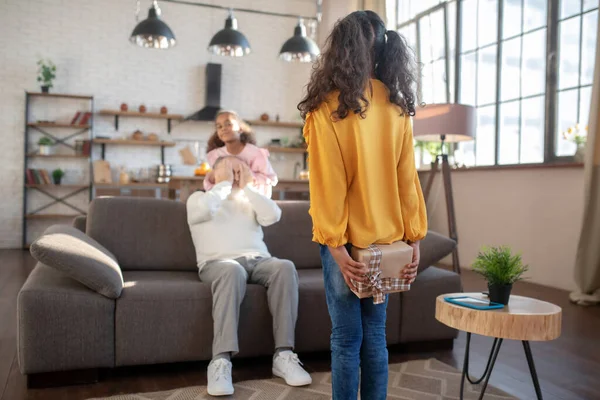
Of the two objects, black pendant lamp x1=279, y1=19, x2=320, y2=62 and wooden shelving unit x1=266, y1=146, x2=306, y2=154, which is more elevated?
black pendant lamp x1=279, y1=19, x2=320, y2=62

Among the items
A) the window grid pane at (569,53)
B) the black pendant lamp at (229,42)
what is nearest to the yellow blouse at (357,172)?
the window grid pane at (569,53)

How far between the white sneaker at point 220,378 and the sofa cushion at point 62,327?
43 centimetres

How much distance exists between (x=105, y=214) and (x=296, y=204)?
107cm

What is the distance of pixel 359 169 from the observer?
1.41 m

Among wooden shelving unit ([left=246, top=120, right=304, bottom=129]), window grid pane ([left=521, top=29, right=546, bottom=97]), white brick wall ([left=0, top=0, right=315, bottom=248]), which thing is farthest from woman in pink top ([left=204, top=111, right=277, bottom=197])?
wooden shelving unit ([left=246, top=120, right=304, bottom=129])

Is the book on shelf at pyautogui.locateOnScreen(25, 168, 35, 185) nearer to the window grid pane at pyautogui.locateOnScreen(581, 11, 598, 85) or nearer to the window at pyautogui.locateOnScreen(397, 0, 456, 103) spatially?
the window at pyautogui.locateOnScreen(397, 0, 456, 103)

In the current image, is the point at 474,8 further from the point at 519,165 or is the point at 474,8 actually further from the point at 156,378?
the point at 156,378

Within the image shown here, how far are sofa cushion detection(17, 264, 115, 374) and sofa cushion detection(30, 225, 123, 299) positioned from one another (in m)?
0.05

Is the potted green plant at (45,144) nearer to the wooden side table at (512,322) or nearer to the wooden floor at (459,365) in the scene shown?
the wooden floor at (459,365)

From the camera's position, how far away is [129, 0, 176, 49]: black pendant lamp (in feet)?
16.3

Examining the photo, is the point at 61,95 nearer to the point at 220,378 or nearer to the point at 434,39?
the point at 434,39

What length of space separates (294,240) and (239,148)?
25.4 inches

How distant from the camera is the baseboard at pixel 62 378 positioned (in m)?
2.14

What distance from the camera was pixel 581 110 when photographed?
Answer: 14.7 ft
